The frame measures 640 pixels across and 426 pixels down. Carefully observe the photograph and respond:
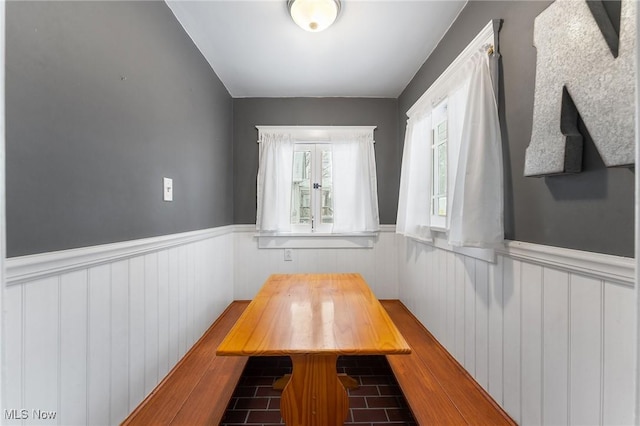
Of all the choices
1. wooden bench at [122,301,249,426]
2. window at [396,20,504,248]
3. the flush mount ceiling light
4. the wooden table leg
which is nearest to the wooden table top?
the wooden table leg

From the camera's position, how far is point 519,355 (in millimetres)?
1213

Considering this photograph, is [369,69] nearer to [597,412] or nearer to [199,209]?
[199,209]

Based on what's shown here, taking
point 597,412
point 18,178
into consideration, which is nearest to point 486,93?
point 597,412

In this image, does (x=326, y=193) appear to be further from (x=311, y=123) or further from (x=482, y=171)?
(x=482, y=171)

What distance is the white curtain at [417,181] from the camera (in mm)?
2156

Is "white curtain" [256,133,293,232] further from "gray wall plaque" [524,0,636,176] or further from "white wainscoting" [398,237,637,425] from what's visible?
"gray wall plaque" [524,0,636,176]

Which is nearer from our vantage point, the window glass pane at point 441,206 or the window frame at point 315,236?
the window glass pane at point 441,206

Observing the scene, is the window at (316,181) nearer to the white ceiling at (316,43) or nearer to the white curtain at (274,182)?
the white curtain at (274,182)

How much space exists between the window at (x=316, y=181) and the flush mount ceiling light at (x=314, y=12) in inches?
49.5

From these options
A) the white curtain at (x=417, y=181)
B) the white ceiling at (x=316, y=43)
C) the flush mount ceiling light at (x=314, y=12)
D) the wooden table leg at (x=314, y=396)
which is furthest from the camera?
the white curtain at (x=417, y=181)

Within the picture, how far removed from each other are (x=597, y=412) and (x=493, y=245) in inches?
25.7

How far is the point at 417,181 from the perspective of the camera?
2.25m

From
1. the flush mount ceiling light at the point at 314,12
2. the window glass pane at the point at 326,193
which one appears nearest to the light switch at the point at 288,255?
the window glass pane at the point at 326,193

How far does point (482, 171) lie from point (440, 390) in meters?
1.19
